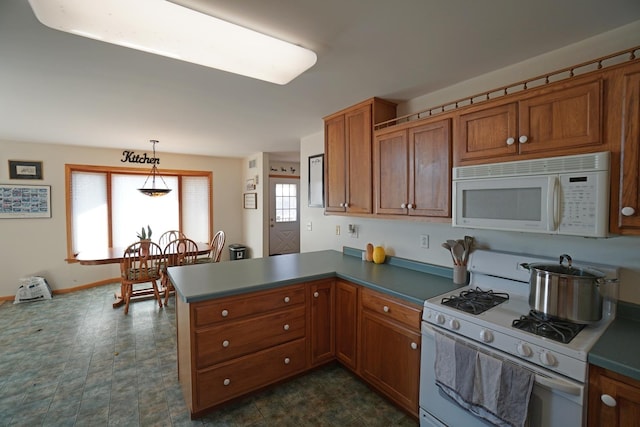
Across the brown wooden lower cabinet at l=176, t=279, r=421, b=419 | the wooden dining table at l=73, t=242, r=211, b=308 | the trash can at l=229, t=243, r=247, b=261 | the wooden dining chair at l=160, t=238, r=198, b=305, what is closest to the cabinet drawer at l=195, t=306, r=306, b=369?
the brown wooden lower cabinet at l=176, t=279, r=421, b=419

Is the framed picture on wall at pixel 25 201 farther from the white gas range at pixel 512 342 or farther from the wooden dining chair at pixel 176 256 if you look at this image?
the white gas range at pixel 512 342

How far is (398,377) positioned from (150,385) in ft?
6.34

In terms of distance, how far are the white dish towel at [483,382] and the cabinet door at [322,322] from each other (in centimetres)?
101

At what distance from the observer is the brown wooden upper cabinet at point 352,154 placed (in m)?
2.52

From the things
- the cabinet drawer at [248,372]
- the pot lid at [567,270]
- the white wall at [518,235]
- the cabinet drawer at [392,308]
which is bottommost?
the cabinet drawer at [248,372]

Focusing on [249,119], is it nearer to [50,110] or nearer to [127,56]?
[127,56]

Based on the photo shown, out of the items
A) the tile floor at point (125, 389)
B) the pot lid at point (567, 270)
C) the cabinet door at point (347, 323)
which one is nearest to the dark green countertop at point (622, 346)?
the pot lid at point (567, 270)

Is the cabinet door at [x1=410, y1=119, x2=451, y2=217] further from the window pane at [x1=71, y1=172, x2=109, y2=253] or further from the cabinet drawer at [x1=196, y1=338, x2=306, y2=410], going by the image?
the window pane at [x1=71, y1=172, x2=109, y2=253]

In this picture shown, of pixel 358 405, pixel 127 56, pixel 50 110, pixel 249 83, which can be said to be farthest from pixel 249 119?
pixel 358 405

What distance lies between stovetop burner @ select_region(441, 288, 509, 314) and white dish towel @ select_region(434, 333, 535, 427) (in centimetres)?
19

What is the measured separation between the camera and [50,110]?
2777mm

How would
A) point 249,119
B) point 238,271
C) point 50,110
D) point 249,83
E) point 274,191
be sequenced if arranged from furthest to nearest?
point 274,191 → point 249,119 → point 50,110 → point 238,271 → point 249,83

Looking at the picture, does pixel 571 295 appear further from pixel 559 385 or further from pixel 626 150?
pixel 626 150

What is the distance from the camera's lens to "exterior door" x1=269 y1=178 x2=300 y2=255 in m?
6.27
